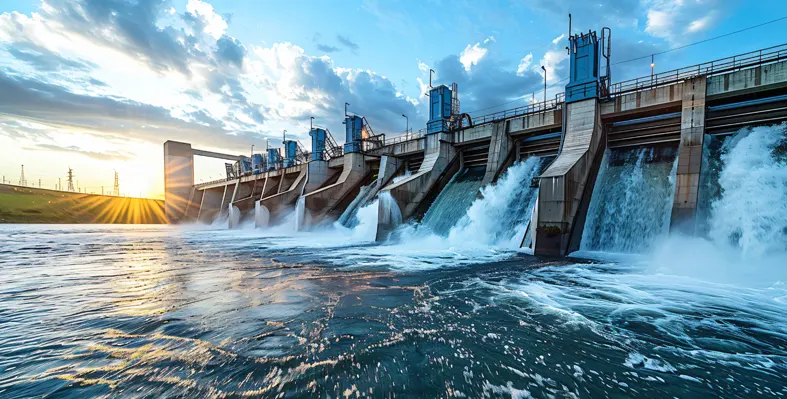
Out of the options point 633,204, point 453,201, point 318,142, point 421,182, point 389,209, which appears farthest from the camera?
point 318,142

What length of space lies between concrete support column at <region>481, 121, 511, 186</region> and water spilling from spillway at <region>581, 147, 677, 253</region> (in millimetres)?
4861

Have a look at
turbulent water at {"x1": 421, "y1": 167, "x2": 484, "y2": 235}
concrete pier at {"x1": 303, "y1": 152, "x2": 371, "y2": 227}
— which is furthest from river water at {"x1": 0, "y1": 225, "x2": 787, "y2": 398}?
concrete pier at {"x1": 303, "y1": 152, "x2": 371, "y2": 227}

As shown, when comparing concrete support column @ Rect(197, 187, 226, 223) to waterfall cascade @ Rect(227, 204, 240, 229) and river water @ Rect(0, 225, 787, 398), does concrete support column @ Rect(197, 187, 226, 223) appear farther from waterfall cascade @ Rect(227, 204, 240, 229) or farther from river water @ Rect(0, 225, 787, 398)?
river water @ Rect(0, 225, 787, 398)

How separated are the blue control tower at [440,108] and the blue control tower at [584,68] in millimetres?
7557

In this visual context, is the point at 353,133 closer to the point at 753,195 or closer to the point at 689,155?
the point at 689,155

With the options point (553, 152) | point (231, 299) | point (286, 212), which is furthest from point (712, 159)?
point (286, 212)

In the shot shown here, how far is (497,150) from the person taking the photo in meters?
17.9

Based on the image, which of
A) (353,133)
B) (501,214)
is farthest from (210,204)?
(501,214)

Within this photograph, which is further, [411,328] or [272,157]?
[272,157]

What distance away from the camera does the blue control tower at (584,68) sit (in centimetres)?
1488

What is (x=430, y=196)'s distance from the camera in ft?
62.6

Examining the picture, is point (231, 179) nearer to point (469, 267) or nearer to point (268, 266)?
point (268, 266)

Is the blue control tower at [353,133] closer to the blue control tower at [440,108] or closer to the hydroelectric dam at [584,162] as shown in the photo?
the hydroelectric dam at [584,162]

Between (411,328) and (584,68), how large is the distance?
52.2 ft
